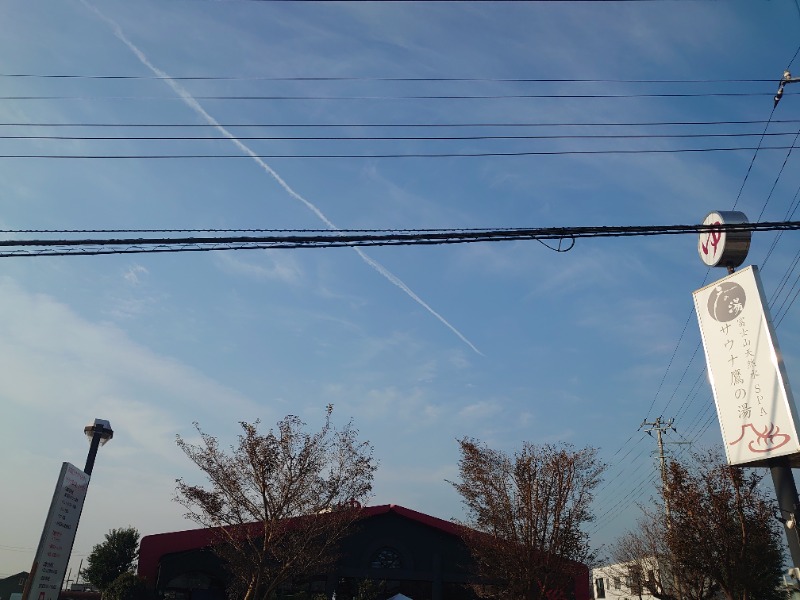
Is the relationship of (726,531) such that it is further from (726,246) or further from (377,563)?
(377,563)

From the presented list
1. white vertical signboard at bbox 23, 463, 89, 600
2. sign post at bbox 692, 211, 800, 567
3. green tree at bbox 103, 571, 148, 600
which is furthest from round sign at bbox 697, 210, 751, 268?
green tree at bbox 103, 571, 148, 600

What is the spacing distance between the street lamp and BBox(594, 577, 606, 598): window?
168ft

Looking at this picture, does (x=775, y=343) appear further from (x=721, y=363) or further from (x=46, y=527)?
(x=46, y=527)

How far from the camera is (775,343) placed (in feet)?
54.3

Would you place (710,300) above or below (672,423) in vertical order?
below

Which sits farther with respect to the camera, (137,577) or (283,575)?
(137,577)

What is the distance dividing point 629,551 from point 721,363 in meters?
29.1

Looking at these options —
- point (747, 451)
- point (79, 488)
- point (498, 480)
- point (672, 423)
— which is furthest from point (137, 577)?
point (672, 423)

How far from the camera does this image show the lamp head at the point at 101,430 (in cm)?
2019

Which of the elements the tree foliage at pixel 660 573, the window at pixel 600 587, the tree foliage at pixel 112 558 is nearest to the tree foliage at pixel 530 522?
the tree foliage at pixel 660 573

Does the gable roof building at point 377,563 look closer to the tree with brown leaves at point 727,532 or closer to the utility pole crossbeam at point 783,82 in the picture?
the tree with brown leaves at point 727,532

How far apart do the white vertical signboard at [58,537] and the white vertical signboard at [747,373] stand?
1744 cm

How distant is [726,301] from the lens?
1833 centimetres

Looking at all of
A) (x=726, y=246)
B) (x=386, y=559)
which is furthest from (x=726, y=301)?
(x=386, y=559)
